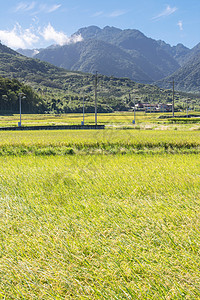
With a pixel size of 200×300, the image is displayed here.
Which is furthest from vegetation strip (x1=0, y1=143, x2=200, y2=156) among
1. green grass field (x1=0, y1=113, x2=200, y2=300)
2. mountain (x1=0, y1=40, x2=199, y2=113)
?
mountain (x1=0, y1=40, x2=199, y2=113)

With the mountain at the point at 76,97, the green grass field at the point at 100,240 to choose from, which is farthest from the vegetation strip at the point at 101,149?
the mountain at the point at 76,97

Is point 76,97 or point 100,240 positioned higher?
point 76,97

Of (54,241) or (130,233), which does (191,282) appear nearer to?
(130,233)

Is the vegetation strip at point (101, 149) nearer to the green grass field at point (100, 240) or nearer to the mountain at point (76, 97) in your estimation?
the green grass field at point (100, 240)

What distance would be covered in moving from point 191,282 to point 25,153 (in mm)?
16452

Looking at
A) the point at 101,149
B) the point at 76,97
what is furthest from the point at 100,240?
the point at 76,97

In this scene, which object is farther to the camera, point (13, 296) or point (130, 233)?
point (130, 233)

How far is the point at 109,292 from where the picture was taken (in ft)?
9.87

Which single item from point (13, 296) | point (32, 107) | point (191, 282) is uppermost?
point (32, 107)

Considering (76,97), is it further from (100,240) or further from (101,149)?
(100,240)

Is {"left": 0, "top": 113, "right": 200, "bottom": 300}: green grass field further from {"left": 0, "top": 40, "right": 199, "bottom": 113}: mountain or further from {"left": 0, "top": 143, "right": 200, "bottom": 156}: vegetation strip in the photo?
{"left": 0, "top": 40, "right": 199, "bottom": 113}: mountain

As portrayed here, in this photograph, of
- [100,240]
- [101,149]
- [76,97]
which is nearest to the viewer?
[100,240]

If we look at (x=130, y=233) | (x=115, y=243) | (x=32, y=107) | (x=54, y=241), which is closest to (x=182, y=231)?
(x=130, y=233)

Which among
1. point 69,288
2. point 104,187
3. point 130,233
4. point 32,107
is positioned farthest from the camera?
point 32,107
